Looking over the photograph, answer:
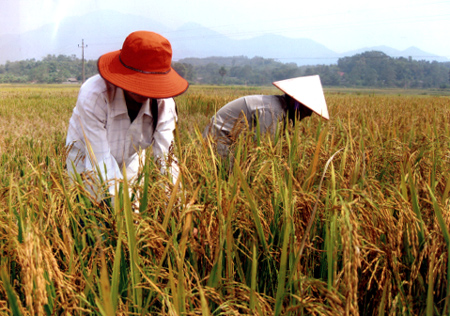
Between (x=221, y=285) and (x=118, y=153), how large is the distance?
1419 mm

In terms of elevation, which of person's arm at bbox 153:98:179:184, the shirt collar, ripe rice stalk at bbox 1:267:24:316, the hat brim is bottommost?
ripe rice stalk at bbox 1:267:24:316

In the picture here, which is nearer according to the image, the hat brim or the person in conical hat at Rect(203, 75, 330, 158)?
the hat brim

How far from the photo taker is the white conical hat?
2652 mm

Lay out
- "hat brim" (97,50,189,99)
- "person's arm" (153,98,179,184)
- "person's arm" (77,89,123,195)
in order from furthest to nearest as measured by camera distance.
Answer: "person's arm" (153,98,179,184) → "person's arm" (77,89,123,195) → "hat brim" (97,50,189,99)

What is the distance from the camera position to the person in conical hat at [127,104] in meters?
1.74

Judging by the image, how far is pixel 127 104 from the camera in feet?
6.93

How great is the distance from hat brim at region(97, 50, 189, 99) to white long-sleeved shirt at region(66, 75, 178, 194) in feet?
0.48

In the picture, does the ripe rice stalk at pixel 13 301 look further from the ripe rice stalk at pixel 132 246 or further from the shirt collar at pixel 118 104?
the shirt collar at pixel 118 104

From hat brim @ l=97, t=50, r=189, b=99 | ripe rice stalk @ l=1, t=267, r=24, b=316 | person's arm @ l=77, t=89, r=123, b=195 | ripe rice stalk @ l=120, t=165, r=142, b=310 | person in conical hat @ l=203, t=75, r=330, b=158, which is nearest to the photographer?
ripe rice stalk @ l=1, t=267, r=24, b=316

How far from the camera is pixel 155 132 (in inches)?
82.4

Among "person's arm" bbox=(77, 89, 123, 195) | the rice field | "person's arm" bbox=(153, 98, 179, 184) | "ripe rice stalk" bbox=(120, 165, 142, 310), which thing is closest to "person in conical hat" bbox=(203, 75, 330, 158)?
"person's arm" bbox=(153, 98, 179, 184)

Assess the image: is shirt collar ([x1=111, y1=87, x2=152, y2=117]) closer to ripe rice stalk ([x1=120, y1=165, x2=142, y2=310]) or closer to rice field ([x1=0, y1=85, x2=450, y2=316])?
rice field ([x1=0, y1=85, x2=450, y2=316])

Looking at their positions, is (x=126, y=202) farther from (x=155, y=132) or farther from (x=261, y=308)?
(x=155, y=132)

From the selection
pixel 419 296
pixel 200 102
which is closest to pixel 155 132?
pixel 419 296
